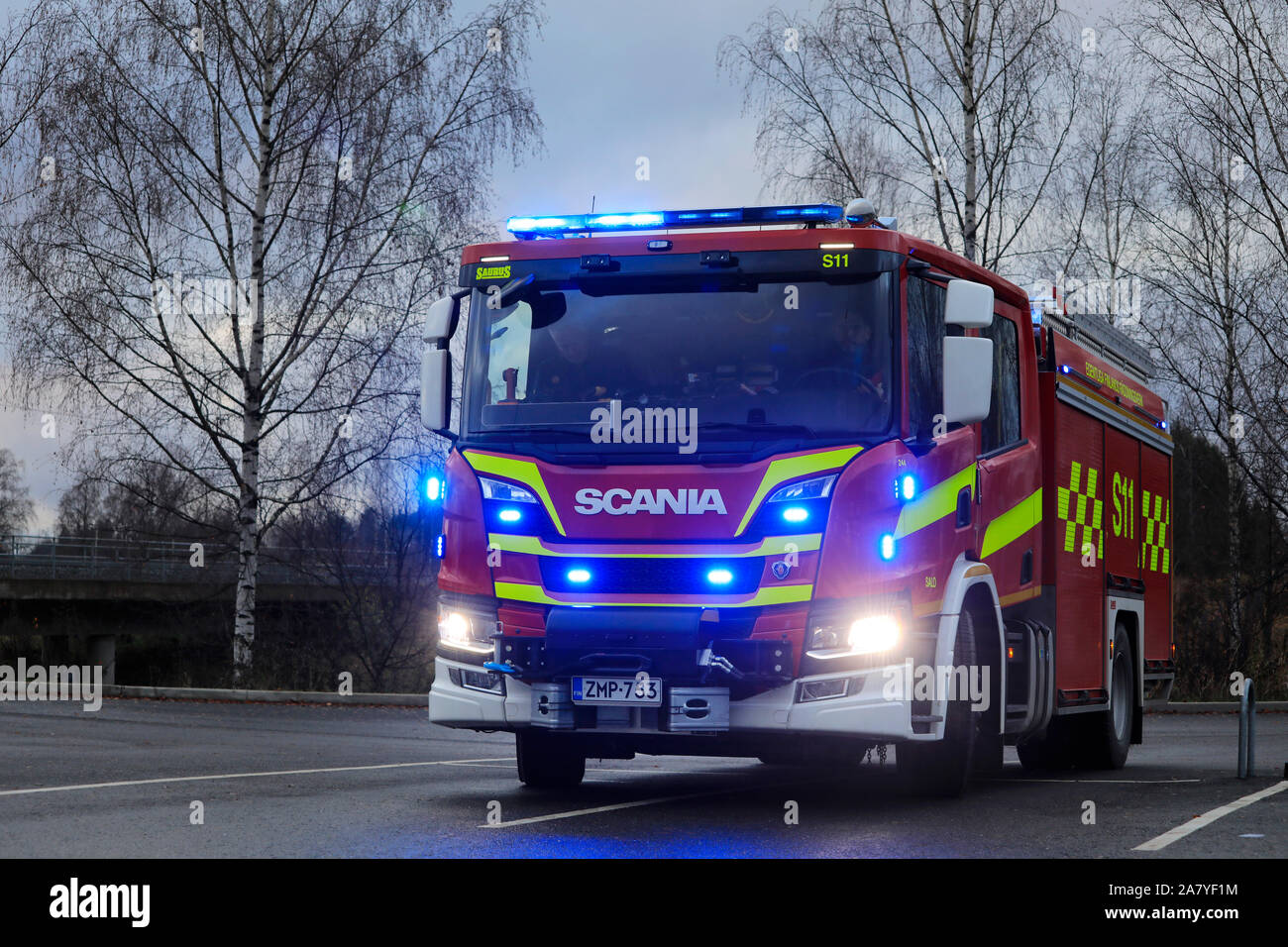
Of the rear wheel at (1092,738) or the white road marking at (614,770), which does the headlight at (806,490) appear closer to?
the white road marking at (614,770)

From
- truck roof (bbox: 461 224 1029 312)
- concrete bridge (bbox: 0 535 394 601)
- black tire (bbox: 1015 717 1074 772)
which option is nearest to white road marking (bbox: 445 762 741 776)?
black tire (bbox: 1015 717 1074 772)

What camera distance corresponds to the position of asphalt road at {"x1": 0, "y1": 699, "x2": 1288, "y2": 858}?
7.43m

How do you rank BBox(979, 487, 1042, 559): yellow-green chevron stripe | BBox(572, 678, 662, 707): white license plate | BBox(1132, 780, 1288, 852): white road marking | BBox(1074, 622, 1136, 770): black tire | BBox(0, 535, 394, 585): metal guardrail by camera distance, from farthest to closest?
BBox(0, 535, 394, 585): metal guardrail
BBox(1074, 622, 1136, 770): black tire
BBox(979, 487, 1042, 559): yellow-green chevron stripe
BBox(572, 678, 662, 707): white license plate
BBox(1132, 780, 1288, 852): white road marking

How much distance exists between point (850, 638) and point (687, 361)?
5.87ft

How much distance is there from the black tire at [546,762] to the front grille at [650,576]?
1.85m

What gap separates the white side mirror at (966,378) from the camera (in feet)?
28.8

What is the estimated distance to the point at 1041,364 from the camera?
1141 cm

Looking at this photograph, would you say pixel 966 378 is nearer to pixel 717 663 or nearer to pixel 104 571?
pixel 717 663

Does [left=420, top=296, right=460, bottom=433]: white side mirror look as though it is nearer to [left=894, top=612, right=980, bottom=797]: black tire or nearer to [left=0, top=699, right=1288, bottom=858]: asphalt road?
[left=0, top=699, right=1288, bottom=858]: asphalt road

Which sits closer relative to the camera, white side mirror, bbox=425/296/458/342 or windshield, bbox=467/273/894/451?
windshield, bbox=467/273/894/451

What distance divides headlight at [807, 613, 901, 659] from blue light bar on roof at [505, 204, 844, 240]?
2.33 metres
